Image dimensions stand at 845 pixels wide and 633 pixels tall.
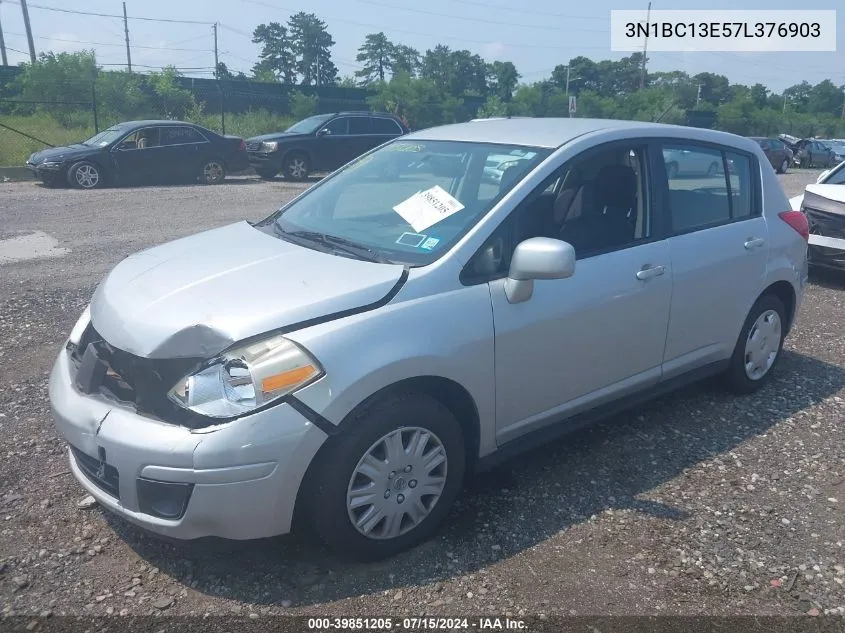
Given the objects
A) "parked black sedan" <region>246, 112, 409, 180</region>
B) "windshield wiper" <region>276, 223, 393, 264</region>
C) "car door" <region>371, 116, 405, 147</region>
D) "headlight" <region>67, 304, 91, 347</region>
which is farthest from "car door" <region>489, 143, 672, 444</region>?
"car door" <region>371, 116, 405, 147</region>

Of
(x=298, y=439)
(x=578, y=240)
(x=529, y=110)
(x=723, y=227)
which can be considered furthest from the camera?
(x=529, y=110)

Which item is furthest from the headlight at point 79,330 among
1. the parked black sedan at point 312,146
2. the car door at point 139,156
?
the parked black sedan at point 312,146

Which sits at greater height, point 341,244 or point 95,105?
point 95,105

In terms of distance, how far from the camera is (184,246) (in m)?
3.88

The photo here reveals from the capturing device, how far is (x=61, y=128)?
22.4m

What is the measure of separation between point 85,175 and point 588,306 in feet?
47.7

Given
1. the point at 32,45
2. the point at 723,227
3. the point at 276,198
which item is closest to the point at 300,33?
the point at 32,45

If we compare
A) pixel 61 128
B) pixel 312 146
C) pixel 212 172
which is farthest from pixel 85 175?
pixel 61 128

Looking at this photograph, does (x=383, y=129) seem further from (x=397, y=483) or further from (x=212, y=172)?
(x=397, y=483)

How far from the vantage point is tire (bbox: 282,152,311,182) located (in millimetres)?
18203

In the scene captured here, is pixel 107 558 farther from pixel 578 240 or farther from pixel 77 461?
pixel 578 240

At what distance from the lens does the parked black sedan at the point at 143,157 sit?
50.9 feet

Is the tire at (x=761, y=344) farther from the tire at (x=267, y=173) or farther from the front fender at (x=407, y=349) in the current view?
the tire at (x=267, y=173)

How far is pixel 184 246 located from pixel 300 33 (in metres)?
68.6
